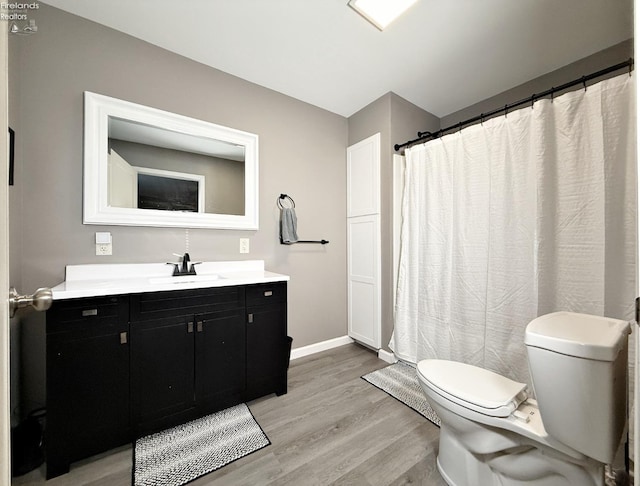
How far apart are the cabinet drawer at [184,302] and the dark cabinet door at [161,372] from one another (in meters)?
0.04

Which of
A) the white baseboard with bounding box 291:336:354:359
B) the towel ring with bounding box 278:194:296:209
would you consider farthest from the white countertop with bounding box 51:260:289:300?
the white baseboard with bounding box 291:336:354:359

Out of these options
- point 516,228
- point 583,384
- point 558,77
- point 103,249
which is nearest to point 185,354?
point 103,249

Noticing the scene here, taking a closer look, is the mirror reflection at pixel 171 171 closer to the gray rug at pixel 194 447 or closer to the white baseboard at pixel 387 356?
the gray rug at pixel 194 447

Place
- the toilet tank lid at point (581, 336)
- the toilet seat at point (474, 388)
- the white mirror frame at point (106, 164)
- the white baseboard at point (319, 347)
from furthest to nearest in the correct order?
the white baseboard at point (319, 347)
the white mirror frame at point (106, 164)
the toilet seat at point (474, 388)
the toilet tank lid at point (581, 336)

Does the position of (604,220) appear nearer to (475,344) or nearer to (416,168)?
(475,344)

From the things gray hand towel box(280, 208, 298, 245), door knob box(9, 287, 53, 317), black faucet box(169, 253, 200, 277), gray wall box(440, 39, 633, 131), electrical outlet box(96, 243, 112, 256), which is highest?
gray wall box(440, 39, 633, 131)

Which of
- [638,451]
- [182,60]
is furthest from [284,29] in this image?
[638,451]

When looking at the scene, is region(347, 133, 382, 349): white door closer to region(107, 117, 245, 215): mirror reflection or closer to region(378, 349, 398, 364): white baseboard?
region(378, 349, 398, 364): white baseboard

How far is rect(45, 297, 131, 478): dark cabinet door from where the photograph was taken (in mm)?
1185

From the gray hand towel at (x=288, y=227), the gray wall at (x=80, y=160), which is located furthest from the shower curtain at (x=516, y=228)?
the gray hand towel at (x=288, y=227)

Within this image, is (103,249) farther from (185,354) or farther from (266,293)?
(266,293)

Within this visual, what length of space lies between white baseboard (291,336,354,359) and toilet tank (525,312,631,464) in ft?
6.10

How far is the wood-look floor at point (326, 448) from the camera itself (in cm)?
119

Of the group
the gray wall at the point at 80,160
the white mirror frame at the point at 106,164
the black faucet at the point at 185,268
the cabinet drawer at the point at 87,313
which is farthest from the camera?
the black faucet at the point at 185,268
